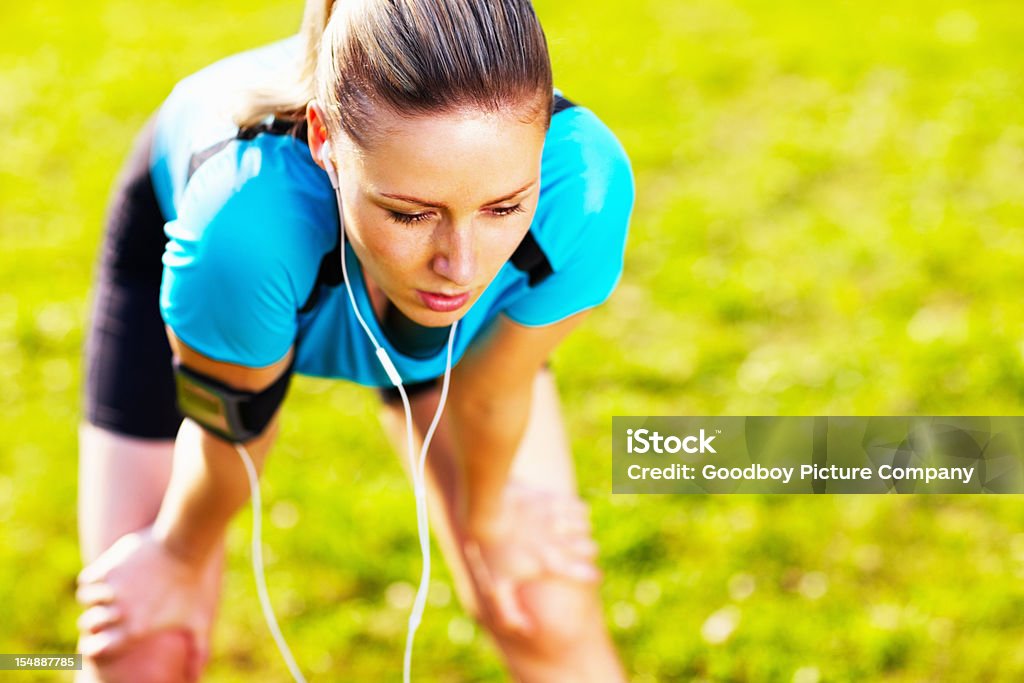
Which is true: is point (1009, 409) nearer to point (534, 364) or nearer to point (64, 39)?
point (534, 364)

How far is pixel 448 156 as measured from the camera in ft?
6.08

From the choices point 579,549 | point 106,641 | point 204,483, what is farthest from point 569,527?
point 106,641

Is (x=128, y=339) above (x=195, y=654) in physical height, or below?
above

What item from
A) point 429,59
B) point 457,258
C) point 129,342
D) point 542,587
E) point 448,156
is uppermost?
point 429,59

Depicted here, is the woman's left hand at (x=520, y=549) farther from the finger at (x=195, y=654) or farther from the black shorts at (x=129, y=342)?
the finger at (x=195, y=654)

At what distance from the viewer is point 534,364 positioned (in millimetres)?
2672

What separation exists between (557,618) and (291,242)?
1.29 meters

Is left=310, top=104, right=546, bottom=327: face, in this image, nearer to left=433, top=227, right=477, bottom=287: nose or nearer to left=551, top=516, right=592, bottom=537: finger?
left=433, top=227, right=477, bottom=287: nose

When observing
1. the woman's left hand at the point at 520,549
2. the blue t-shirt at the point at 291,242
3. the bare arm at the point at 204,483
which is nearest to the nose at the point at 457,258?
the blue t-shirt at the point at 291,242

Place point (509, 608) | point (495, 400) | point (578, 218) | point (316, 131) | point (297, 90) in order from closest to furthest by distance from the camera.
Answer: point (316, 131), point (297, 90), point (578, 218), point (495, 400), point (509, 608)

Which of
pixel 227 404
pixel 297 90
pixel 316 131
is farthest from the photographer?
pixel 227 404

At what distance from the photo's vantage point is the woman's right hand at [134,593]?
115 inches

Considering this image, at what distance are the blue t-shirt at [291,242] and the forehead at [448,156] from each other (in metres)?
0.32

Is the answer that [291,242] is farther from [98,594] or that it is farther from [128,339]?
[98,594]
